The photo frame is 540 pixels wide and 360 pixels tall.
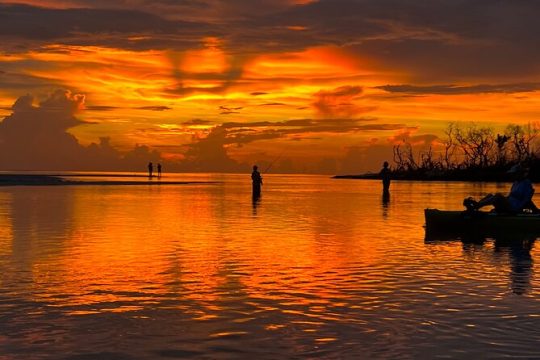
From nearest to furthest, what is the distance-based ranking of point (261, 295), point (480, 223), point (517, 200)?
point (261, 295)
point (480, 223)
point (517, 200)

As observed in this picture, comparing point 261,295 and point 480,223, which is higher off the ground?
point 480,223

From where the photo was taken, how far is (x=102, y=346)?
7.40 m

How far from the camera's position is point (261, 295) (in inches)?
408

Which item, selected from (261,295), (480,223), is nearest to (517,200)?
(480,223)

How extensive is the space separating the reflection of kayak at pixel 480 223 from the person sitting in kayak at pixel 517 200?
0.29 metres

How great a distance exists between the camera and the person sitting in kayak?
20.6 meters

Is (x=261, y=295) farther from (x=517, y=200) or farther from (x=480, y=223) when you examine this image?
(x=517, y=200)

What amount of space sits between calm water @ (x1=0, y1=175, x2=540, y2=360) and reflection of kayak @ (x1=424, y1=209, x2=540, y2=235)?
1.54 metres

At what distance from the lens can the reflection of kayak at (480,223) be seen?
20.0 meters

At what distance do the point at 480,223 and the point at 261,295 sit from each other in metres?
12.0

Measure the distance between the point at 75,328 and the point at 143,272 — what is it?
4.32 metres

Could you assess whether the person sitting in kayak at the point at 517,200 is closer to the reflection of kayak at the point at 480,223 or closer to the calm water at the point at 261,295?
the reflection of kayak at the point at 480,223

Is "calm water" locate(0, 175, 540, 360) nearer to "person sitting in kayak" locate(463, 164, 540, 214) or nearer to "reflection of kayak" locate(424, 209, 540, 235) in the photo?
"reflection of kayak" locate(424, 209, 540, 235)

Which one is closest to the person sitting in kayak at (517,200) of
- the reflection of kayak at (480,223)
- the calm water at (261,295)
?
the reflection of kayak at (480,223)
